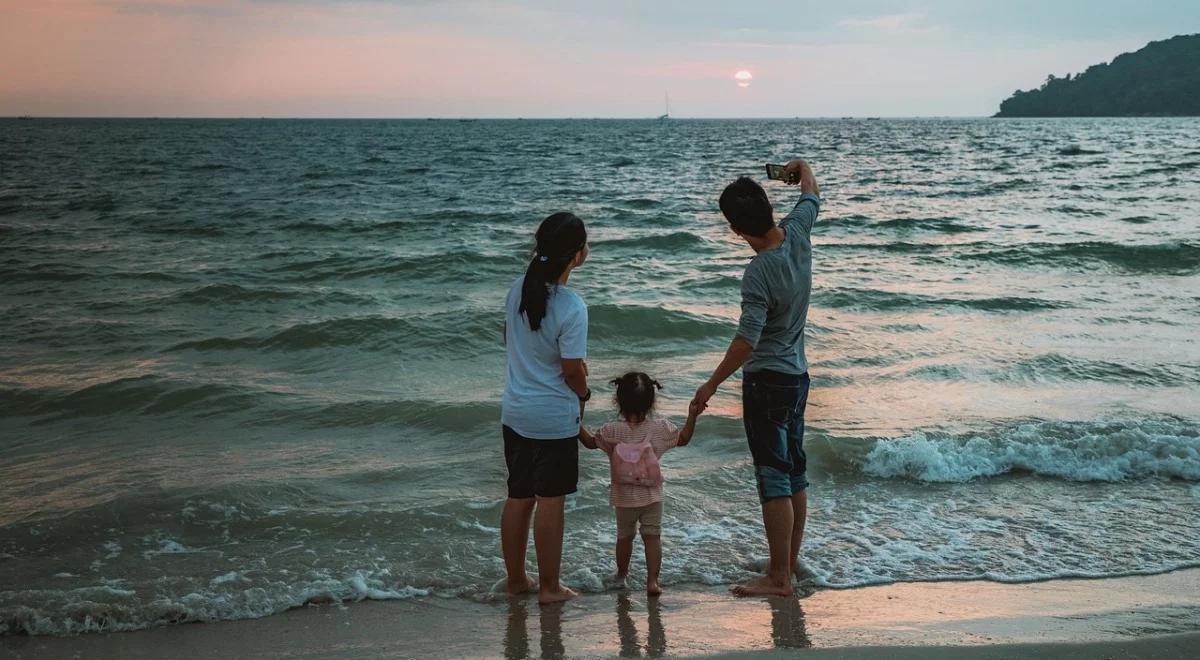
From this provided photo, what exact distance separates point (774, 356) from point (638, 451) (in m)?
0.74

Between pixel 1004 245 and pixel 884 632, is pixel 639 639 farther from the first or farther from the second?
pixel 1004 245

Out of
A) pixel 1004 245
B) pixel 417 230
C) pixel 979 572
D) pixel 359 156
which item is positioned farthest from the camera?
pixel 359 156

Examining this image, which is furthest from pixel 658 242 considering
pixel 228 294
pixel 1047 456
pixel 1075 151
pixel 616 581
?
pixel 1075 151

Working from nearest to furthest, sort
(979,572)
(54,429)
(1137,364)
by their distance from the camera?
(979,572) → (54,429) → (1137,364)

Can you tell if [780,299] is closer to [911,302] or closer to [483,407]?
[483,407]

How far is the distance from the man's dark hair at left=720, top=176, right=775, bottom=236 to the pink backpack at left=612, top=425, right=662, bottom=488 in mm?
1017

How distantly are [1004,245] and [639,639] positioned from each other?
1540cm

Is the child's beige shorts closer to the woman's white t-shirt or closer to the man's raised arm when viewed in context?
the woman's white t-shirt

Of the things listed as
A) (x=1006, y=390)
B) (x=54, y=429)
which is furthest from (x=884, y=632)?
(x=54, y=429)

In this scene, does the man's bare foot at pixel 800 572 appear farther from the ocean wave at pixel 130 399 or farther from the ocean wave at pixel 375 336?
the ocean wave at pixel 375 336

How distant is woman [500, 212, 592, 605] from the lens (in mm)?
3869

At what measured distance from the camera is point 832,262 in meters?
16.0

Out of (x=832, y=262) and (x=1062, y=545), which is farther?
(x=832, y=262)

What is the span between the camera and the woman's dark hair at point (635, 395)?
428 centimetres
